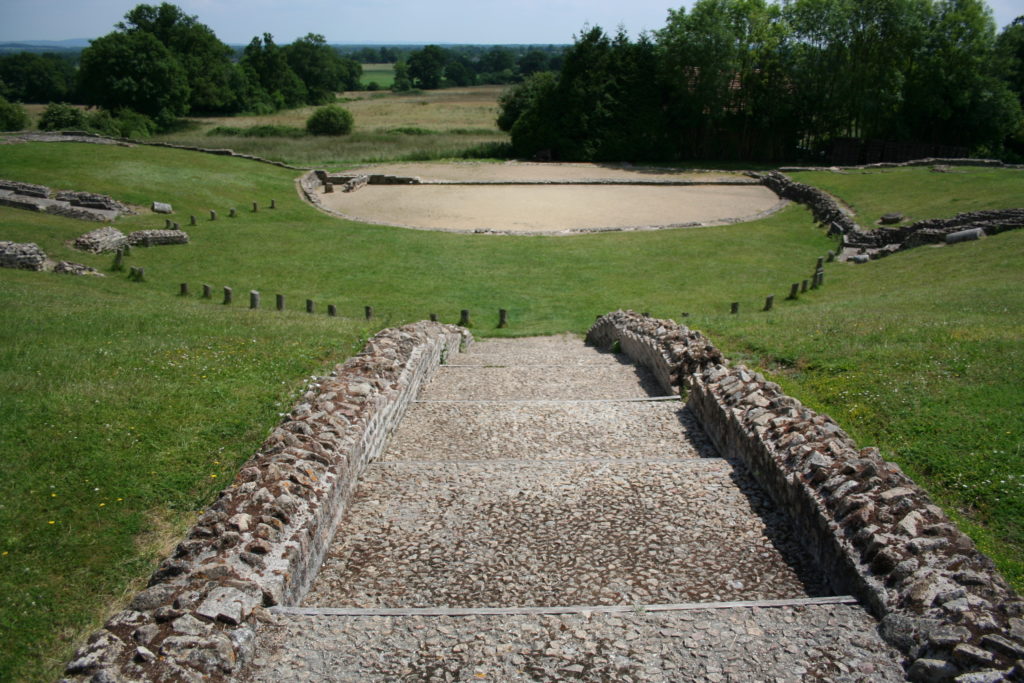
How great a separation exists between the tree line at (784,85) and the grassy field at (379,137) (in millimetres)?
8137

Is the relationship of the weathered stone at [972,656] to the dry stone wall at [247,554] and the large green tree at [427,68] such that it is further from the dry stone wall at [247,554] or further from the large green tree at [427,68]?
the large green tree at [427,68]

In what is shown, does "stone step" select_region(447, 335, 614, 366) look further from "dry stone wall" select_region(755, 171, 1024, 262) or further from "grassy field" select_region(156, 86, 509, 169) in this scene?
"grassy field" select_region(156, 86, 509, 169)

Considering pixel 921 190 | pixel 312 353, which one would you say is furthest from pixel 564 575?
pixel 921 190

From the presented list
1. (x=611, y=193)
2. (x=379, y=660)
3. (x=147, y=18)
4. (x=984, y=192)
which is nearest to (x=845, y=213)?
(x=984, y=192)

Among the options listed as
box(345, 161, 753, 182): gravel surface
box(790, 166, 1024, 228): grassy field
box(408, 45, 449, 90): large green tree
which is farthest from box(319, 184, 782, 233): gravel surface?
box(408, 45, 449, 90): large green tree

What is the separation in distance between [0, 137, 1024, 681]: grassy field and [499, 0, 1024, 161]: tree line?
84.7 feet

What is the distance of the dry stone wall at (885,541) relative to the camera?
430cm

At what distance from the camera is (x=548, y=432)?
9.20 meters

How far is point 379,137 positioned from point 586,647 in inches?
2517

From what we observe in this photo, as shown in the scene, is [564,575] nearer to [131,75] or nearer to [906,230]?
[906,230]

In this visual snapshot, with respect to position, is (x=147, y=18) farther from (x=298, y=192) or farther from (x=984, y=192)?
(x=984, y=192)

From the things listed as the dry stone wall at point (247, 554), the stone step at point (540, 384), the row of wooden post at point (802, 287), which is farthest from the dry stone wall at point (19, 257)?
the row of wooden post at point (802, 287)

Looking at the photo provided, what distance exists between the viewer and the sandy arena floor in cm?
3553

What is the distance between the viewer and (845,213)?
3356cm
